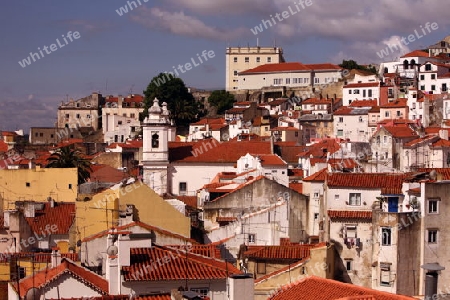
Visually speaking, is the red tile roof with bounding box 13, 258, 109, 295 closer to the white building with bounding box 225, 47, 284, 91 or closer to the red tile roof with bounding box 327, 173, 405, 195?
the red tile roof with bounding box 327, 173, 405, 195

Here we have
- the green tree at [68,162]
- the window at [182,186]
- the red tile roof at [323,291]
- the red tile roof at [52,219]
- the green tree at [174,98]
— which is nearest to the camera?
the red tile roof at [323,291]

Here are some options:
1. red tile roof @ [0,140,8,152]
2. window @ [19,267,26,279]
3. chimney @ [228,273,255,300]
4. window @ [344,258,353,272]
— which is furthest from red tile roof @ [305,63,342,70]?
chimney @ [228,273,255,300]

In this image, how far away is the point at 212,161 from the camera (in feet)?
175

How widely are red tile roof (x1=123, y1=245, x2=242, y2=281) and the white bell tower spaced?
103 ft

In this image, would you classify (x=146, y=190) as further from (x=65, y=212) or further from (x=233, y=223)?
(x=65, y=212)

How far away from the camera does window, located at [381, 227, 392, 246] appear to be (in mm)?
29203

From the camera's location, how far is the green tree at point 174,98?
305 ft

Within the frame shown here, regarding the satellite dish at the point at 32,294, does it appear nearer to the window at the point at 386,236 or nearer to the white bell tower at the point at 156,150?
the window at the point at 386,236

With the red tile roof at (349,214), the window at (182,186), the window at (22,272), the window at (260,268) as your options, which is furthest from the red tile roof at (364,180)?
the window at (182,186)

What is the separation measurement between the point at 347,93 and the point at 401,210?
212ft

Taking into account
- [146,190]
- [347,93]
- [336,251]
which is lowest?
[336,251]

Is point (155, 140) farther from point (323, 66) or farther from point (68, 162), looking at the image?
point (323, 66)

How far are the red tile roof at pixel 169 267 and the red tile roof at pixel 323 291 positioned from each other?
1.42 m

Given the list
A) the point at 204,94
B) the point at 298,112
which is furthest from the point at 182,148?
the point at 204,94
